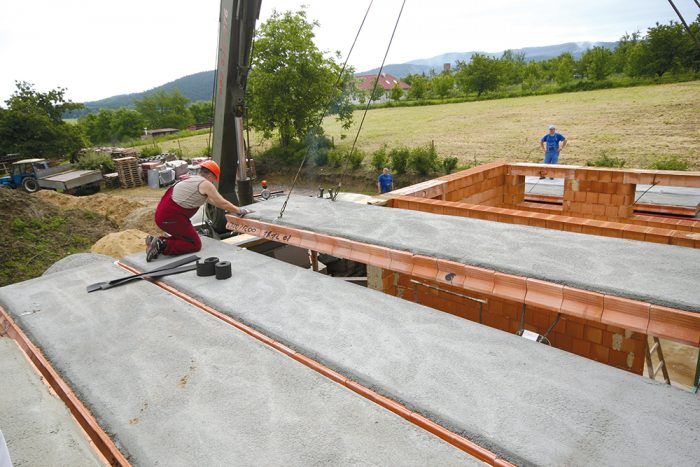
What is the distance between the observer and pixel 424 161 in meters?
20.6

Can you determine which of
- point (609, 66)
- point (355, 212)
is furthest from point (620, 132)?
point (609, 66)

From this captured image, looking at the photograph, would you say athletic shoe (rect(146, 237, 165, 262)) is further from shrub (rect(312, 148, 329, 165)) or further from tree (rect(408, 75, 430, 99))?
tree (rect(408, 75, 430, 99))

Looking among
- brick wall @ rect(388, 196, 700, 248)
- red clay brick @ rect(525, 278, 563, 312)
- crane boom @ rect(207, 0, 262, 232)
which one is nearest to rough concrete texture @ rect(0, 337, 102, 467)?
red clay brick @ rect(525, 278, 563, 312)

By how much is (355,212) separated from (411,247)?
1.69m

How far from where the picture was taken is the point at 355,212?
5746 mm

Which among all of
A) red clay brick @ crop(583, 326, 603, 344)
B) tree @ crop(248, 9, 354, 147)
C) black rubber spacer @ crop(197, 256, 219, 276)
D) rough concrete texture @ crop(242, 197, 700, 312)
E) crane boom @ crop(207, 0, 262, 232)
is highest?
tree @ crop(248, 9, 354, 147)

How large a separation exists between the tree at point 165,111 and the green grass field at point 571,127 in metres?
59.9

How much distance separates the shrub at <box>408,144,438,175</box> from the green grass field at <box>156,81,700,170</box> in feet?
9.09

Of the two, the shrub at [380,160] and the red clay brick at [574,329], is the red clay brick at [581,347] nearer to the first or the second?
the red clay brick at [574,329]

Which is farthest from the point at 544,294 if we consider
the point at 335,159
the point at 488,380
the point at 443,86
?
the point at 443,86

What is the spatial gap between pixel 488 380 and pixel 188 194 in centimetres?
403

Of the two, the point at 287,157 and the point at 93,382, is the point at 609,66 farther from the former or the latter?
the point at 93,382

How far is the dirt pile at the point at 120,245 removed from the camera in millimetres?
8555

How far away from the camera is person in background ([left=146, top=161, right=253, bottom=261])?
16.4 feet
